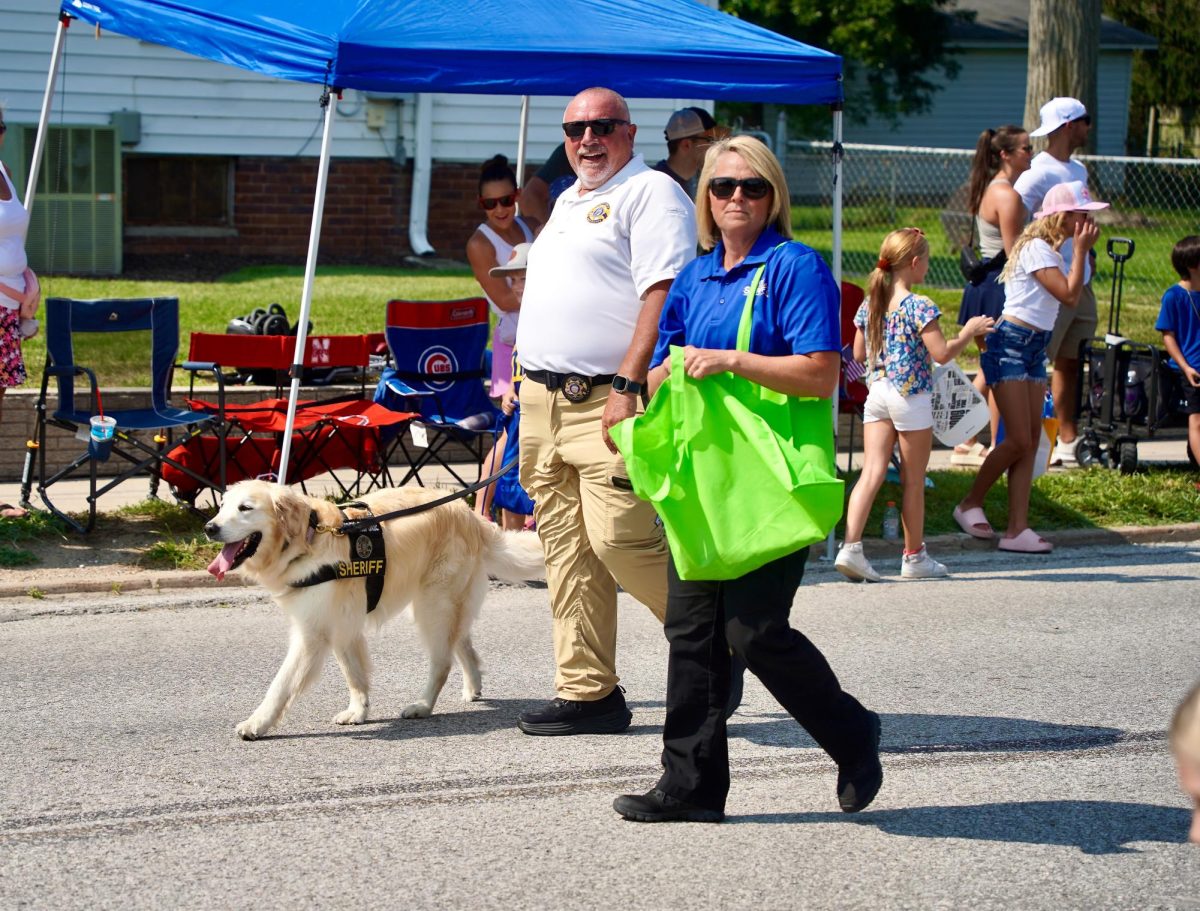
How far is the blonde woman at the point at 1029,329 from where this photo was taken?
29.5 feet

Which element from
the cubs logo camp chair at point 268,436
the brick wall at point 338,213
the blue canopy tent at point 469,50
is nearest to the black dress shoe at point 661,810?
the blue canopy tent at point 469,50

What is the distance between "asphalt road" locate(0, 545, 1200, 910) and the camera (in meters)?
4.31

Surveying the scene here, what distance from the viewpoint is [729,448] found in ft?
14.9

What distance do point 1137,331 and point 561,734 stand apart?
11.7m

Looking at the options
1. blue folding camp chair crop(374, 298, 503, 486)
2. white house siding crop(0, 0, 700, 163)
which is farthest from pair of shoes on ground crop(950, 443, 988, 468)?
white house siding crop(0, 0, 700, 163)

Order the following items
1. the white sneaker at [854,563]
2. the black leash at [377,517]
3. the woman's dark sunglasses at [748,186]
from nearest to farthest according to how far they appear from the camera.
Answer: the woman's dark sunglasses at [748,186] → the black leash at [377,517] → the white sneaker at [854,563]

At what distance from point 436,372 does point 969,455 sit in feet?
13.6

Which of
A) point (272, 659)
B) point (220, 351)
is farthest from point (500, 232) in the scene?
point (272, 659)

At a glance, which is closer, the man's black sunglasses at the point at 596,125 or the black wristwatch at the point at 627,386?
the black wristwatch at the point at 627,386

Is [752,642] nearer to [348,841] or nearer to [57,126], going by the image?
[348,841]

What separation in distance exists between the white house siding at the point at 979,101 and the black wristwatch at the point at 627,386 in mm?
35140

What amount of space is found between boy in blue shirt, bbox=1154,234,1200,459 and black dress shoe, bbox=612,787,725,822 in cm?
694

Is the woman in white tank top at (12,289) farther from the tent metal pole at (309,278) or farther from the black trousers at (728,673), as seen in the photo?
the black trousers at (728,673)

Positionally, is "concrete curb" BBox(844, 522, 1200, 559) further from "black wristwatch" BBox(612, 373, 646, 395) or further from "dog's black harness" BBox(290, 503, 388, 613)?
"black wristwatch" BBox(612, 373, 646, 395)
